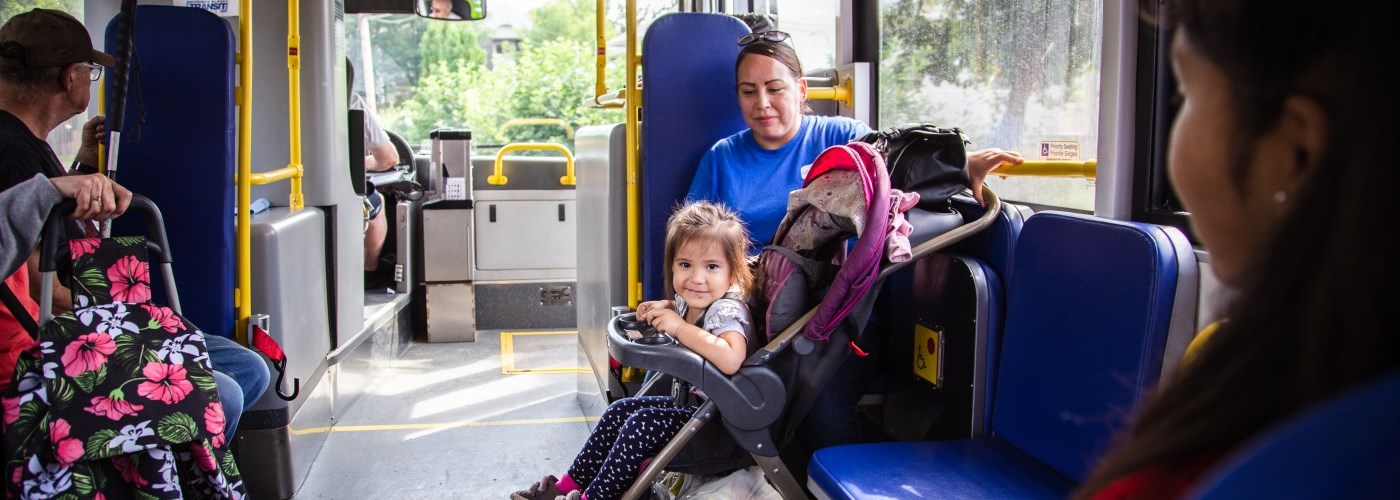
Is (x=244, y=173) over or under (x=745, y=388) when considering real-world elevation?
over

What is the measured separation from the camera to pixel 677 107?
3090mm

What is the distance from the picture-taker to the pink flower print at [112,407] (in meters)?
2.08

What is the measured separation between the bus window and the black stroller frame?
0.30 meters

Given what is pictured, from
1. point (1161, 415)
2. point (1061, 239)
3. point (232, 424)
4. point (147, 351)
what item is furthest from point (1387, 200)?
point (232, 424)

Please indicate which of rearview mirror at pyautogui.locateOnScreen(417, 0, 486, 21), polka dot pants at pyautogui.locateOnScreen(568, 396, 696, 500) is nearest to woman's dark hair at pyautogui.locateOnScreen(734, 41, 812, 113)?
polka dot pants at pyautogui.locateOnScreen(568, 396, 696, 500)

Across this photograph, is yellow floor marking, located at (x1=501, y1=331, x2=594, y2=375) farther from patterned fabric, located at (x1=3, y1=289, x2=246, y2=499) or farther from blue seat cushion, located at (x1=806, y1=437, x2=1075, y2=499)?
blue seat cushion, located at (x1=806, y1=437, x2=1075, y2=499)

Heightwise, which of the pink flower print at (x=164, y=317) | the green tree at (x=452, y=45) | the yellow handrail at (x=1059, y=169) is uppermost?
the green tree at (x=452, y=45)

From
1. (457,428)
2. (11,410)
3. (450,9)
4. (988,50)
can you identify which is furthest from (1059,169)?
(450,9)

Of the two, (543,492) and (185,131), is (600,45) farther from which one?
(543,492)

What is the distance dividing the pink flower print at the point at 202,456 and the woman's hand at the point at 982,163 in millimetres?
1862

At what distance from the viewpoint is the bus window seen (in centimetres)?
230

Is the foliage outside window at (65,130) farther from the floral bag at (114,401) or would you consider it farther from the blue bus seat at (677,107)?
the blue bus seat at (677,107)

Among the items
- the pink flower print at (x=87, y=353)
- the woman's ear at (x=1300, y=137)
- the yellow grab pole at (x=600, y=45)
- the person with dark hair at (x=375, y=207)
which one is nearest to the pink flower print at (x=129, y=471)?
the pink flower print at (x=87, y=353)

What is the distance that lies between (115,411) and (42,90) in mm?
902
